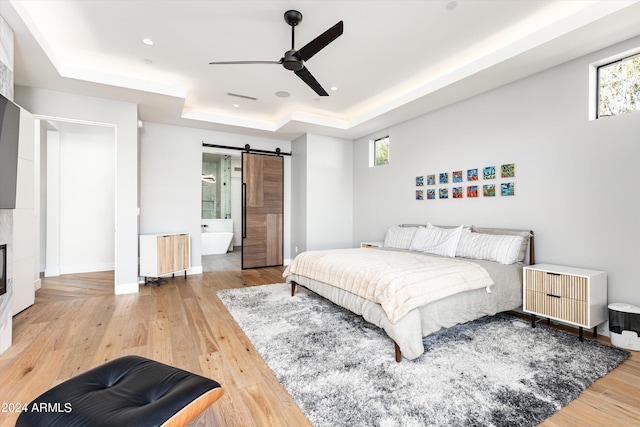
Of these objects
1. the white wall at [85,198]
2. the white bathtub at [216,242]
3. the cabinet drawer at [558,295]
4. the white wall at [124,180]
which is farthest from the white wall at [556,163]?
the white wall at [85,198]

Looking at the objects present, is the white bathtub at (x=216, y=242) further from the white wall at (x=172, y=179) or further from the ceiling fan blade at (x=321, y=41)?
the ceiling fan blade at (x=321, y=41)

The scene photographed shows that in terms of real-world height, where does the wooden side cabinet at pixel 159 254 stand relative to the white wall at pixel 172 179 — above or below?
below

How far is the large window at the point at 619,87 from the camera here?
266 centimetres

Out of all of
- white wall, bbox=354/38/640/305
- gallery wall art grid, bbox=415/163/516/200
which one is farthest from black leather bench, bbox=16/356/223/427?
gallery wall art grid, bbox=415/163/516/200

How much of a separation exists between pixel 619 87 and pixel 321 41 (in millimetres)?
2859

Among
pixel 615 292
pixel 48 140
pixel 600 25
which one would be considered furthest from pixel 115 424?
pixel 48 140

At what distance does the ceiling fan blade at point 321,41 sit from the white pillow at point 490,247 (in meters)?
2.69

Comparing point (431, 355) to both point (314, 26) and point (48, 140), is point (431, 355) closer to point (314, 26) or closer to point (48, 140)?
point (314, 26)

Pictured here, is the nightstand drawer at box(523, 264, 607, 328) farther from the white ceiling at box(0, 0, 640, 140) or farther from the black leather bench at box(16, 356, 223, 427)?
the black leather bench at box(16, 356, 223, 427)

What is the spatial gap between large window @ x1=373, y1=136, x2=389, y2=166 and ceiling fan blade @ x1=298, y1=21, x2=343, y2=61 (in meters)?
3.28

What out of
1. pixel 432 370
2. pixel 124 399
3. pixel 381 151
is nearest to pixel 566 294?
pixel 432 370

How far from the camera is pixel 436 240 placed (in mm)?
3854

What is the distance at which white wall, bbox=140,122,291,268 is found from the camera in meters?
5.08

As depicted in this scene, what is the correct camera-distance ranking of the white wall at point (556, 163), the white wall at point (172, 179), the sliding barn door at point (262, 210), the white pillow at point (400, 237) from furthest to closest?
1. the sliding barn door at point (262, 210)
2. the white wall at point (172, 179)
3. the white pillow at point (400, 237)
4. the white wall at point (556, 163)
